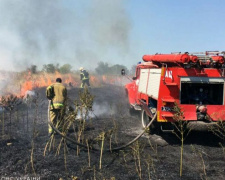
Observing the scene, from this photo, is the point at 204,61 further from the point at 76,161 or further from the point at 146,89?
the point at 76,161

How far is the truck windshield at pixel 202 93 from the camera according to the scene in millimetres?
7695

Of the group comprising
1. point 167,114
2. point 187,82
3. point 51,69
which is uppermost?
point 51,69

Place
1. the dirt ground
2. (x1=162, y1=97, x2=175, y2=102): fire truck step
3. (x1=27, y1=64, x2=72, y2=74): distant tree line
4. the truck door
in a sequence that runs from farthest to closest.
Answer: (x1=27, y1=64, x2=72, y2=74): distant tree line
the truck door
(x1=162, y1=97, x2=175, y2=102): fire truck step
the dirt ground

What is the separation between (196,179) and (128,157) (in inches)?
69.2

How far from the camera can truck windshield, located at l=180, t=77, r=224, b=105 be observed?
7.70 metres

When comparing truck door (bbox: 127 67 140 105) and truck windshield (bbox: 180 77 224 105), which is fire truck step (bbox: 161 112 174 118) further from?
truck door (bbox: 127 67 140 105)

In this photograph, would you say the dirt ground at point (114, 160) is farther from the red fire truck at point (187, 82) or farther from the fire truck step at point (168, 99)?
the fire truck step at point (168, 99)

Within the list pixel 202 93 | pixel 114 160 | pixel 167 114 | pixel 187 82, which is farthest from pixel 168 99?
pixel 114 160

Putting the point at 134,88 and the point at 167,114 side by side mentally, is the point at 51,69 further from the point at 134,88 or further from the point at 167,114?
the point at 167,114

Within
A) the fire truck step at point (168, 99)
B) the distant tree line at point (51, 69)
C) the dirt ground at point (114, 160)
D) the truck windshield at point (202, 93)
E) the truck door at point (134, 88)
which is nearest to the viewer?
the dirt ground at point (114, 160)

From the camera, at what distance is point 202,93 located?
26.6 feet

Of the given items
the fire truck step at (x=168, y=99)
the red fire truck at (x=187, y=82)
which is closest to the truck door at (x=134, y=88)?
the red fire truck at (x=187, y=82)

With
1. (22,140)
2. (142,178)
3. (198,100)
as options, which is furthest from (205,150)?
(22,140)

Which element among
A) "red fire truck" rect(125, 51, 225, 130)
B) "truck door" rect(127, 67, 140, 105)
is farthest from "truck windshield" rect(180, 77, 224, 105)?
"truck door" rect(127, 67, 140, 105)
